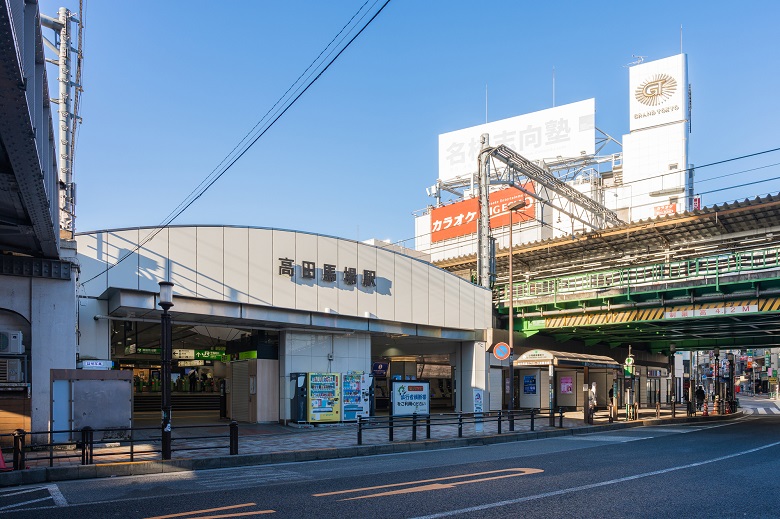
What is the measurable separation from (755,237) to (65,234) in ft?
107

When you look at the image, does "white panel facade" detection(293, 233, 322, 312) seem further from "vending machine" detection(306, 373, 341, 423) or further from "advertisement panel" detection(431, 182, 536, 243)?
"advertisement panel" detection(431, 182, 536, 243)

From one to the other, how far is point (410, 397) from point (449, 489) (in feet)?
47.6

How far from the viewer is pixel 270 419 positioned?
25.7 metres

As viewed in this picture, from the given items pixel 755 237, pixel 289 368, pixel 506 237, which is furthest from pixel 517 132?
pixel 289 368

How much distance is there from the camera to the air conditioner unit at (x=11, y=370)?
17.5 m

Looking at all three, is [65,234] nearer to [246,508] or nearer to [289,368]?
[289,368]

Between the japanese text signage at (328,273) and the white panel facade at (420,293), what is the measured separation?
2627mm

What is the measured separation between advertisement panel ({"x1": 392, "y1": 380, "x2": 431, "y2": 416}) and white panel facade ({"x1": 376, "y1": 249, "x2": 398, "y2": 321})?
3.48 m

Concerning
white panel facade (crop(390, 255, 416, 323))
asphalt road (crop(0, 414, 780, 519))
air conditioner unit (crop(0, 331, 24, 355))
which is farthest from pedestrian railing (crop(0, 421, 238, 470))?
white panel facade (crop(390, 255, 416, 323))

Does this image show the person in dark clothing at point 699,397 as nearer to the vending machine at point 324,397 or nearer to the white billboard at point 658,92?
the white billboard at point 658,92

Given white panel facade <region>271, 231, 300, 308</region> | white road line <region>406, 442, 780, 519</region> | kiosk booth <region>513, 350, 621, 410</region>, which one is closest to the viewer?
white road line <region>406, 442, 780, 519</region>

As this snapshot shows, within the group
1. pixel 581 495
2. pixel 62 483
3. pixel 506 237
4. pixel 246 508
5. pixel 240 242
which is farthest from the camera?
pixel 506 237

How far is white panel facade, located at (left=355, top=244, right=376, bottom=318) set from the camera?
27.6m

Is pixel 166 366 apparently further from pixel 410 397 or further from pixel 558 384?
pixel 558 384
